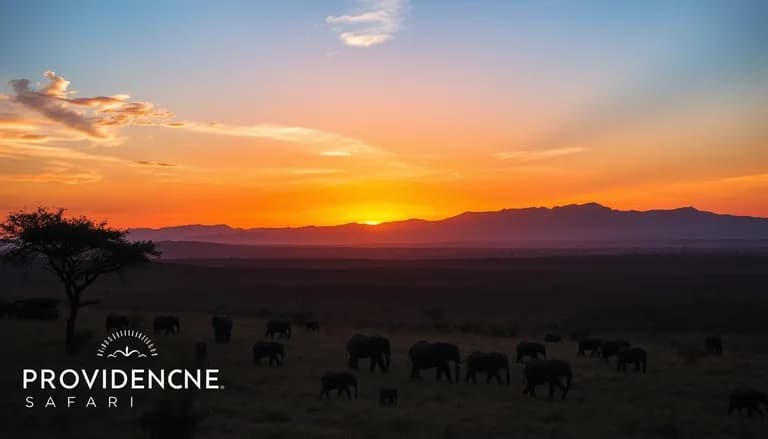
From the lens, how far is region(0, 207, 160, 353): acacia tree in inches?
1140

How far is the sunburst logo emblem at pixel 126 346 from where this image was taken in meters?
27.5

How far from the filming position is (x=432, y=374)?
96.0 ft

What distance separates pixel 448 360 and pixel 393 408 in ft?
23.4

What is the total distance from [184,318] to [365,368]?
2504 centimetres

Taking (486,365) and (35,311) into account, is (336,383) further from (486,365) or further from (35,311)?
(35,311)

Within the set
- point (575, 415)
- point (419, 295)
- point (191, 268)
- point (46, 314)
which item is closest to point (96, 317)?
point (46, 314)

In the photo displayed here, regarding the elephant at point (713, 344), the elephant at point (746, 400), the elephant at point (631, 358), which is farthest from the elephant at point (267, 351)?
the elephant at point (713, 344)

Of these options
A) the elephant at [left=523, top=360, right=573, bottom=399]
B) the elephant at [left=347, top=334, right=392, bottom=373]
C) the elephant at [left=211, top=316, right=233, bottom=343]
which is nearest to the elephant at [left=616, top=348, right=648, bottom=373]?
the elephant at [left=523, top=360, right=573, bottom=399]

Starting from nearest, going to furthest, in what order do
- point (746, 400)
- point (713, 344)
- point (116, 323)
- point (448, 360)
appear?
point (746, 400), point (448, 360), point (116, 323), point (713, 344)

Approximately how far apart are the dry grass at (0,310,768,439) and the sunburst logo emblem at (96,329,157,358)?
0.62m

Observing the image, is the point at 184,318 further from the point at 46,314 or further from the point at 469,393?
the point at 469,393

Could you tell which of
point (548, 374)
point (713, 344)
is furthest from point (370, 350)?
point (713, 344)

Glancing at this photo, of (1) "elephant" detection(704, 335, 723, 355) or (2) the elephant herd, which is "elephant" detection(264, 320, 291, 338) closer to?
(2) the elephant herd

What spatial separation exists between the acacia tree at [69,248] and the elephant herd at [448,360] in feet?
19.4
